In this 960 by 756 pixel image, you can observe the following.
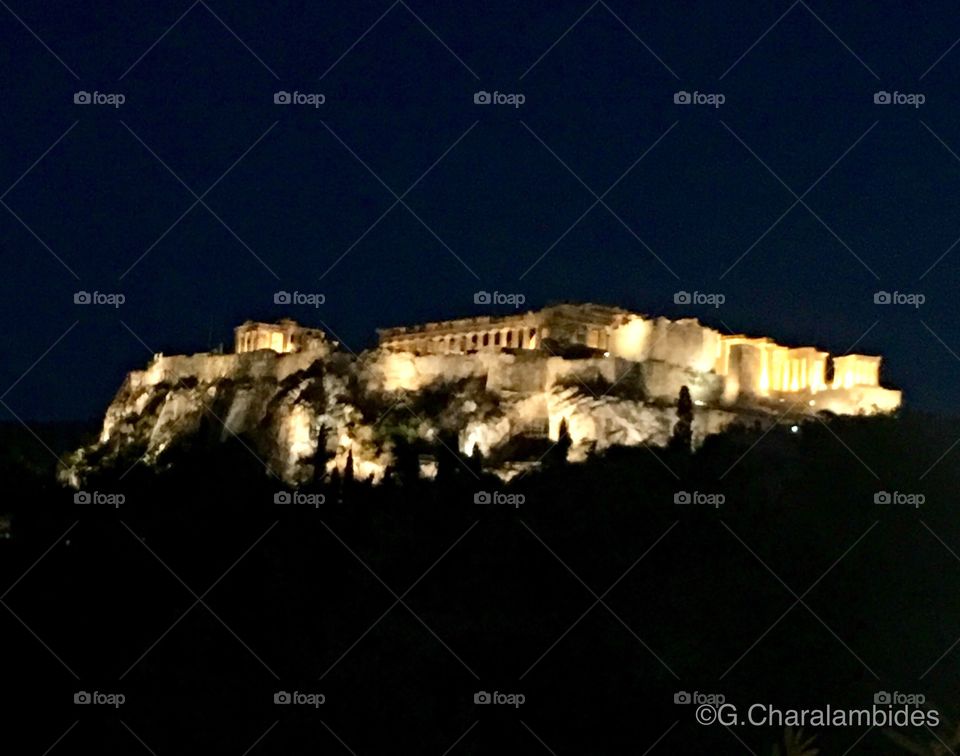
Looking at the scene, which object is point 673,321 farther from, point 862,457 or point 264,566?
point 264,566

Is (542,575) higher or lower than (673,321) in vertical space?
lower

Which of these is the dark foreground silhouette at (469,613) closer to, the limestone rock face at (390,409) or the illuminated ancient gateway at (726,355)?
the limestone rock face at (390,409)

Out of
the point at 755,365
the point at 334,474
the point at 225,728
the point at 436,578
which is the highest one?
the point at 755,365

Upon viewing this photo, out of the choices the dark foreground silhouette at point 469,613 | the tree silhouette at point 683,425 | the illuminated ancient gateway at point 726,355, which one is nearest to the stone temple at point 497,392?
the illuminated ancient gateway at point 726,355

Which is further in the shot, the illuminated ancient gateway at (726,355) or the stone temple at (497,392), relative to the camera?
the illuminated ancient gateway at (726,355)

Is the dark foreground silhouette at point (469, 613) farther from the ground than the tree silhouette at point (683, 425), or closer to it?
closer to it

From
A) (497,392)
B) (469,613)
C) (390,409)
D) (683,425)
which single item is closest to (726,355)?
(683,425)

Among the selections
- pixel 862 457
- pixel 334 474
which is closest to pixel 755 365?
pixel 862 457

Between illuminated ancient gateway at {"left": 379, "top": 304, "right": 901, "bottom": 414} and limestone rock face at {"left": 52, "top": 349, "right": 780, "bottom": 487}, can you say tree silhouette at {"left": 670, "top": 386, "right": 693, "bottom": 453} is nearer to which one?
limestone rock face at {"left": 52, "top": 349, "right": 780, "bottom": 487}
